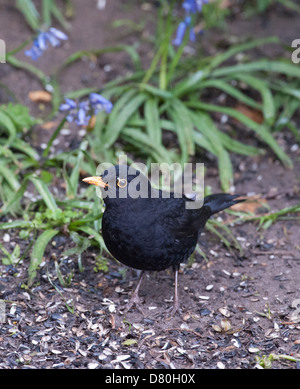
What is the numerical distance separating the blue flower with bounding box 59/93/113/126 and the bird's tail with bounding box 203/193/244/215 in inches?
48.0

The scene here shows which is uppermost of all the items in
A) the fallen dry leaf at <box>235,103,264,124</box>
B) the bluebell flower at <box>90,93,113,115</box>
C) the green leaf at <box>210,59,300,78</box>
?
the green leaf at <box>210,59,300,78</box>

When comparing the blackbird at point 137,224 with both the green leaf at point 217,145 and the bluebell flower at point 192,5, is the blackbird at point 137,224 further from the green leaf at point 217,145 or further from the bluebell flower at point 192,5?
the bluebell flower at point 192,5

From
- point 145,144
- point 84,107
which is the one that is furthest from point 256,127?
point 84,107

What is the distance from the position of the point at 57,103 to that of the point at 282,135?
2.48 metres

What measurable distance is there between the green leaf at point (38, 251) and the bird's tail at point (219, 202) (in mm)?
1247

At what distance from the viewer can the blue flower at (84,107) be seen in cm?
478

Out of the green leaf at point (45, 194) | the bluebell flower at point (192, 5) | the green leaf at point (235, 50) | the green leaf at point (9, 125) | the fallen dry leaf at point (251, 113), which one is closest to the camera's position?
the green leaf at point (45, 194)

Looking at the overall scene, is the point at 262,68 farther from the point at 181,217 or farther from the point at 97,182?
the point at 97,182

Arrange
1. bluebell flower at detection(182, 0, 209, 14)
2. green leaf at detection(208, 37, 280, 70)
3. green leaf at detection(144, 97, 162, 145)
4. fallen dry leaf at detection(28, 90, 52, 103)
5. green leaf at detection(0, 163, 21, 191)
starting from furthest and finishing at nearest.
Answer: green leaf at detection(208, 37, 280, 70) → fallen dry leaf at detection(28, 90, 52, 103) → green leaf at detection(144, 97, 162, 145) → bluebell flower at detection(182, 0, 209, 14) → green leaf at detection(0, 163, 21, 191)

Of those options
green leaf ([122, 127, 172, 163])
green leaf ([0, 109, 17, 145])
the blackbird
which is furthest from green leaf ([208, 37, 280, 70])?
the blackbird

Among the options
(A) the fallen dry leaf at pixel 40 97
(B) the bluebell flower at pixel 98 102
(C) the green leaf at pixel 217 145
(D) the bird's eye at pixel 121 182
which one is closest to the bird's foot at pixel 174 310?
(D) the bird's eye at pixel 121 182

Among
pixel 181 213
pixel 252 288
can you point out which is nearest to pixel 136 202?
pixel 181 213

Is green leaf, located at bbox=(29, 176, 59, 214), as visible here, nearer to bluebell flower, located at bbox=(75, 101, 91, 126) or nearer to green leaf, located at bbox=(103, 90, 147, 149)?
bluebell flower, located at bbox=(75, 101, 91, 126)

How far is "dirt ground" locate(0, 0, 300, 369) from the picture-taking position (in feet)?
11.7
